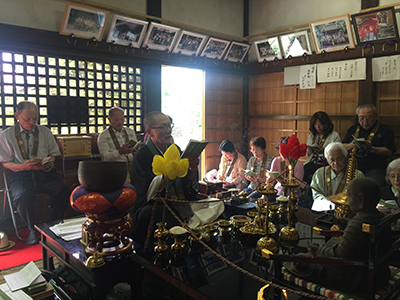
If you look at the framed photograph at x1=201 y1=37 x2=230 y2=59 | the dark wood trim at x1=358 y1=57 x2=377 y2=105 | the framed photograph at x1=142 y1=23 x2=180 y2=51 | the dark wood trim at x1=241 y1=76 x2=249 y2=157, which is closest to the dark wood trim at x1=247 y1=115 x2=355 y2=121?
the dark wood trim at x1=241 y1=76 x2=249 y2=157

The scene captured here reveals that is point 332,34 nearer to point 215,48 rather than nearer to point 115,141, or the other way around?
point 215,48

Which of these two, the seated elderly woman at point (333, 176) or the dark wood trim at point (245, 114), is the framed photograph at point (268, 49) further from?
the seated elderly woman at point (333, 176)

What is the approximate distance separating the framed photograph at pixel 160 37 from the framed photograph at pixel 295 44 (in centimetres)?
245

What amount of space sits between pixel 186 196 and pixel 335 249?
1921 millimetres

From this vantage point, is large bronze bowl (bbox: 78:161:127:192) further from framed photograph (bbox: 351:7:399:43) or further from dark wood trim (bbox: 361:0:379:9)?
dark wood trim (bbox: 361:0:379:9)

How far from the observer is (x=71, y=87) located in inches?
207

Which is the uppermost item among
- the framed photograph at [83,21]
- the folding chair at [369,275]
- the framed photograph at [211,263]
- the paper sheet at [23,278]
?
the framed photograph at [83,21]

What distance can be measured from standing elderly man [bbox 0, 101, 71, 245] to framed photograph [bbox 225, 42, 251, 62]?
4.64 meters

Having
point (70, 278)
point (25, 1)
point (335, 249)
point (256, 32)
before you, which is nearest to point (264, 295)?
point (335, 249)

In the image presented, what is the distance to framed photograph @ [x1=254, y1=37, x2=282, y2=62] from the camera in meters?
7.12

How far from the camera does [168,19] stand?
6496 mm

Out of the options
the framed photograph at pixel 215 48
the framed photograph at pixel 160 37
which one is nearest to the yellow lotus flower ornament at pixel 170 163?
the framed photograph at pixel 160 37

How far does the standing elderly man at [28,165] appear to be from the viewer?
420 cm

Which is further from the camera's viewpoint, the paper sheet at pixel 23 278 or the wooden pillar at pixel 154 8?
the wooden pillar at pixel 154 8
